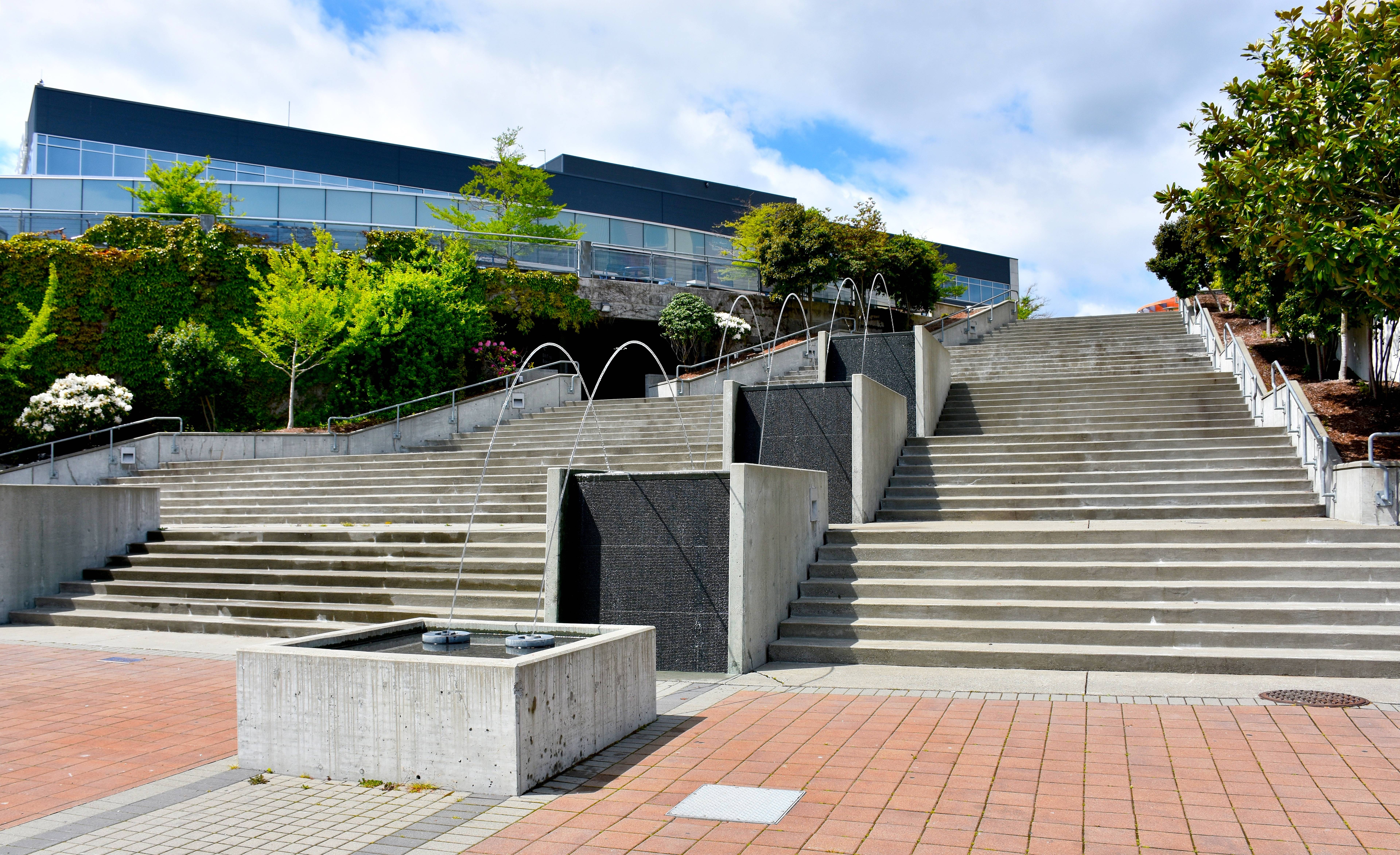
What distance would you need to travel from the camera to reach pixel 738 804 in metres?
4.86

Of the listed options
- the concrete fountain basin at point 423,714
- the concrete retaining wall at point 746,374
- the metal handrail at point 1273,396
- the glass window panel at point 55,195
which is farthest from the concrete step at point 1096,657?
the glass window panel at point 55,195

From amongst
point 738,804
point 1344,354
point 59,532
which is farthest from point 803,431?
point 1344,354

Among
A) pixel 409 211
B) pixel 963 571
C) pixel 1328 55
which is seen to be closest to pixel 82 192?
pixel 409 211

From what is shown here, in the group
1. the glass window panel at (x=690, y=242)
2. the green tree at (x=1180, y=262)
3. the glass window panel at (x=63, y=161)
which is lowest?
the green tree at (x=1180, y=262)

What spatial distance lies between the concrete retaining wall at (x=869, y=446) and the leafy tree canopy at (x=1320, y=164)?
4.80 metres

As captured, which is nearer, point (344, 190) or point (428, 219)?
point (344, 190)

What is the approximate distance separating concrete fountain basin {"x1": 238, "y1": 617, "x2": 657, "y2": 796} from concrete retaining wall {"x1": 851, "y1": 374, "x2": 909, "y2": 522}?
5964 mm

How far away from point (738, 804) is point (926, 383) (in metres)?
11.1

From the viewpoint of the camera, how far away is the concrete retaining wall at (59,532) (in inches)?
479

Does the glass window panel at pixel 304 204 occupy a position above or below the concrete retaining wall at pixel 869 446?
above

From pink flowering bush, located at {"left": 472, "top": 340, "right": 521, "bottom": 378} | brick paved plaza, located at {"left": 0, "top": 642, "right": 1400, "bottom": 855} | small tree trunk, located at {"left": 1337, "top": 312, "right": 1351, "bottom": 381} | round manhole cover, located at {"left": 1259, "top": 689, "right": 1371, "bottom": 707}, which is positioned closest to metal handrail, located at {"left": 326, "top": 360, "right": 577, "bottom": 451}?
pink flowering bush, located at {"left": 472, "top": 340, "right": 521, "bottom": 378}

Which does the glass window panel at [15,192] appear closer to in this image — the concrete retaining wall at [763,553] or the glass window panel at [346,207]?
the glass window panel at [346,207]

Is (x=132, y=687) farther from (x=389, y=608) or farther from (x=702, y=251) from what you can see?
(x=702, y=251)

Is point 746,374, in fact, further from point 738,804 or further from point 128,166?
point 128,166
